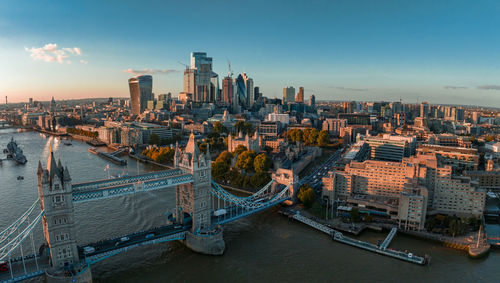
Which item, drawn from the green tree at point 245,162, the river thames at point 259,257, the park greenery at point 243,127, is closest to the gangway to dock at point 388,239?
the river thames at point 259,257

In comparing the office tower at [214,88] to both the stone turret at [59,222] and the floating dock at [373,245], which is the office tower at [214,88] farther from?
the stone turret at [59,222]

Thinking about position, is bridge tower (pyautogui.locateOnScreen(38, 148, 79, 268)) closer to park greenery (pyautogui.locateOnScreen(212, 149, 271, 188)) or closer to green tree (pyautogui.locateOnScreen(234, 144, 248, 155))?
park greenery (pyautogui.locateOnScreen(212, 149, 271, 188))

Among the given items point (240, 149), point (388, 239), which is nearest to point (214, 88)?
point (240, 149)

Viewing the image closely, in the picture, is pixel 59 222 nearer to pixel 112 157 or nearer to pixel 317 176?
pixel 317 176

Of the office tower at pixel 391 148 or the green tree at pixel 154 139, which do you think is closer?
the office tower at pixel 391 148

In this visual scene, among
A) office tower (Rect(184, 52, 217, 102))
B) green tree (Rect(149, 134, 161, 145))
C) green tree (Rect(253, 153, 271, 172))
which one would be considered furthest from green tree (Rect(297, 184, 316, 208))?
office tower (Rect(184, 52, 217, 102))

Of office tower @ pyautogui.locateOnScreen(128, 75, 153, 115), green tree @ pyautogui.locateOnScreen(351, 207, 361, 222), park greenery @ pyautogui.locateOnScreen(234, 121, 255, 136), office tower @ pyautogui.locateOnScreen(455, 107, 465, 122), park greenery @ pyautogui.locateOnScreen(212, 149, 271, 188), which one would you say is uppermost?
office tower @ pyautogui.locateOnScreen(128, 75, 153, 115)
